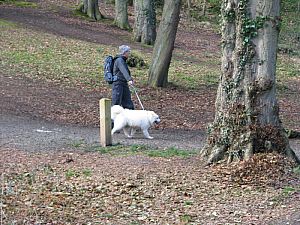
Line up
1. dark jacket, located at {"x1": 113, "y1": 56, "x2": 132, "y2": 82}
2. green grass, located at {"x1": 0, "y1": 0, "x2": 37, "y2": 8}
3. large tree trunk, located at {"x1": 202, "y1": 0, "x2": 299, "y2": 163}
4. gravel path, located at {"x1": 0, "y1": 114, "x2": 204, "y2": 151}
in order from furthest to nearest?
green grass, located at {"x1": 0, "y1": 0, "x2": 37, "y2": 8} < dark jacket, located at {"x1": 113, "y1": 56, "x2": 132, "y2": 82} < gravel path, located at {"x1": 0, "y1": 114, "x2": 204, "y2": 151} < large tree trunk, located at {"x1": 202, "y1": 0, "x2": 299, "y2": 163}

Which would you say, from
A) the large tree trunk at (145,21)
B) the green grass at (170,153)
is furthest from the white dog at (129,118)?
the large tree trunk at (145,21)

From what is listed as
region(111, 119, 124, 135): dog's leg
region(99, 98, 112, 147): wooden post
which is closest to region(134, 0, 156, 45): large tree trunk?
region(111, 119, 124, 135): dog's leg

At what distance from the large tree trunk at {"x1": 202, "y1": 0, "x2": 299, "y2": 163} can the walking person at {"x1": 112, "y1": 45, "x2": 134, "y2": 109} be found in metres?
4.01

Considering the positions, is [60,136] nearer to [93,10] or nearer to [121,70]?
[121,70]

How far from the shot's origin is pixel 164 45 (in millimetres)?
21156

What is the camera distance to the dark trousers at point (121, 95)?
46.6 ft

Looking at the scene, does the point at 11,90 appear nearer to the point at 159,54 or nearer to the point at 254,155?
the point at 159,54

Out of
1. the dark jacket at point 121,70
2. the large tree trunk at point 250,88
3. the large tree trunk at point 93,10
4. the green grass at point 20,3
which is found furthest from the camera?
the green grass at point 20,3

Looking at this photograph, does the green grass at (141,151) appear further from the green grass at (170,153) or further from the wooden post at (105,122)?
the wooden post at (105,122)

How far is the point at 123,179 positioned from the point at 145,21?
75.0 ft

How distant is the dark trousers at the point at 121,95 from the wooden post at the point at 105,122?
1771 millimetres

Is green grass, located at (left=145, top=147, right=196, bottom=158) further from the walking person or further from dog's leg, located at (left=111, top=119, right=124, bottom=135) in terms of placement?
the walking person

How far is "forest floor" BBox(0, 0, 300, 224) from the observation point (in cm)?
806

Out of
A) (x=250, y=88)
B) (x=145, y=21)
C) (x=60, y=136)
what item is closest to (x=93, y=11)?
(x=145, y=21)
